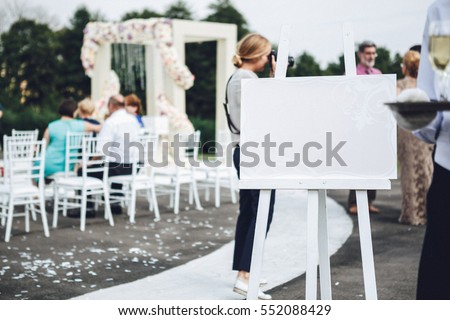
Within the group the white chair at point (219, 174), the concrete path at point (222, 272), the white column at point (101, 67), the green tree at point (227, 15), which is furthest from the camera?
the green tree at point (227, 15)

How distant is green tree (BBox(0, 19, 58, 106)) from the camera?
24.9 metres

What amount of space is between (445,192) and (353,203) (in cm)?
589

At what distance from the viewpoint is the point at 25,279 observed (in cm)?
502

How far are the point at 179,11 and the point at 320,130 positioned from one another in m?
24.7

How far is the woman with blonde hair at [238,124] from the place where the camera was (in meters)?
4.44

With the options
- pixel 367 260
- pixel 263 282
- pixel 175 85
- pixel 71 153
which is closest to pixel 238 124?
pixel 263 282

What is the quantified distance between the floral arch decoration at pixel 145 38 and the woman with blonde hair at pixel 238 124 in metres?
8.66

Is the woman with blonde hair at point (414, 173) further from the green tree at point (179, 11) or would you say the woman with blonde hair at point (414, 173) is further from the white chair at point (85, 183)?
the green tree at point (179, 11)

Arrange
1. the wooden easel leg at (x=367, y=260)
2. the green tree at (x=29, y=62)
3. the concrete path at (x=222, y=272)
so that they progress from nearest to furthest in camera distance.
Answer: the wooden easel leg at (x=367, y=260) < the concrete path at (x=222, y=272) < the green tree at (x=29, y=62)

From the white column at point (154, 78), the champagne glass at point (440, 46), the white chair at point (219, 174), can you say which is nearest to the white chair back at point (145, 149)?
the white chair at point (219, 174)

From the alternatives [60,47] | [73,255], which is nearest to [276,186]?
[73,255]

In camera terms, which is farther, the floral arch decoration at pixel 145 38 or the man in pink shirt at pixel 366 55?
the floral arch decoration at pixel 145 38

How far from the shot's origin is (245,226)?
4.58 meters
